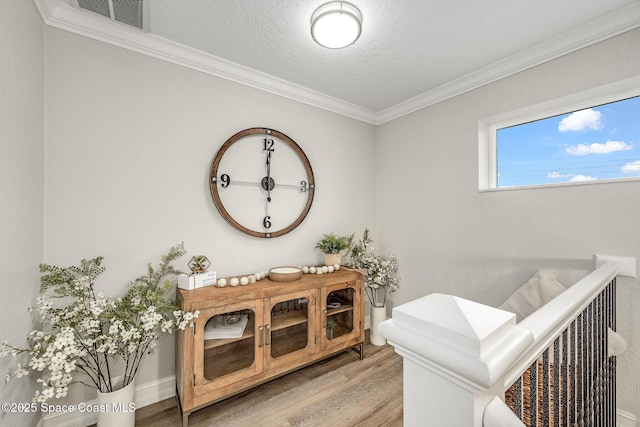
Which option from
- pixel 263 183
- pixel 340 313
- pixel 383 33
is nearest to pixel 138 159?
pixel 263 183

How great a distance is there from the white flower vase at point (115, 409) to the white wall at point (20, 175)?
296 mm

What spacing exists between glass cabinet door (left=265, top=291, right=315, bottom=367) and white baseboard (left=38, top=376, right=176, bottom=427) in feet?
2.32

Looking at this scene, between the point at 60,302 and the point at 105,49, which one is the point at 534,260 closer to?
the point at 60,302

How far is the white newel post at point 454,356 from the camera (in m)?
0.39

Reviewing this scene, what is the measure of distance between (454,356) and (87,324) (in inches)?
65.8

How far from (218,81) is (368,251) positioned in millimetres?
2002

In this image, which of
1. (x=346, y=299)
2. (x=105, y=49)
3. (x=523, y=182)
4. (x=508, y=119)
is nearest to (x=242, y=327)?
(x=346, y=299)

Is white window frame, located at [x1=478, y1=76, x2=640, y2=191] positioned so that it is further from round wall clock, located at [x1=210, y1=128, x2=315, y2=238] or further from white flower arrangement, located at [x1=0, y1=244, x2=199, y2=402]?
white flower arrangement, located at [x1=0, y1=244, x2=199, y2=402]

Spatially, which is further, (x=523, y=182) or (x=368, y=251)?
(x=368, y=251)

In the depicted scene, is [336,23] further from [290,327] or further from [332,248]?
[290,327]

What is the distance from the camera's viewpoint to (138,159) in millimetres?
1711

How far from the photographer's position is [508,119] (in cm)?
204

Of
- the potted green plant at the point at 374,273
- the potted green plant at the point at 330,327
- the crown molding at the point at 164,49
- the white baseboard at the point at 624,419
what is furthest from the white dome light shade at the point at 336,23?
the white baseboard at the point at 624,419

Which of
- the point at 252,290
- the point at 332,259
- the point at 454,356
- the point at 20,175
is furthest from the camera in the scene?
the point at 332,259
